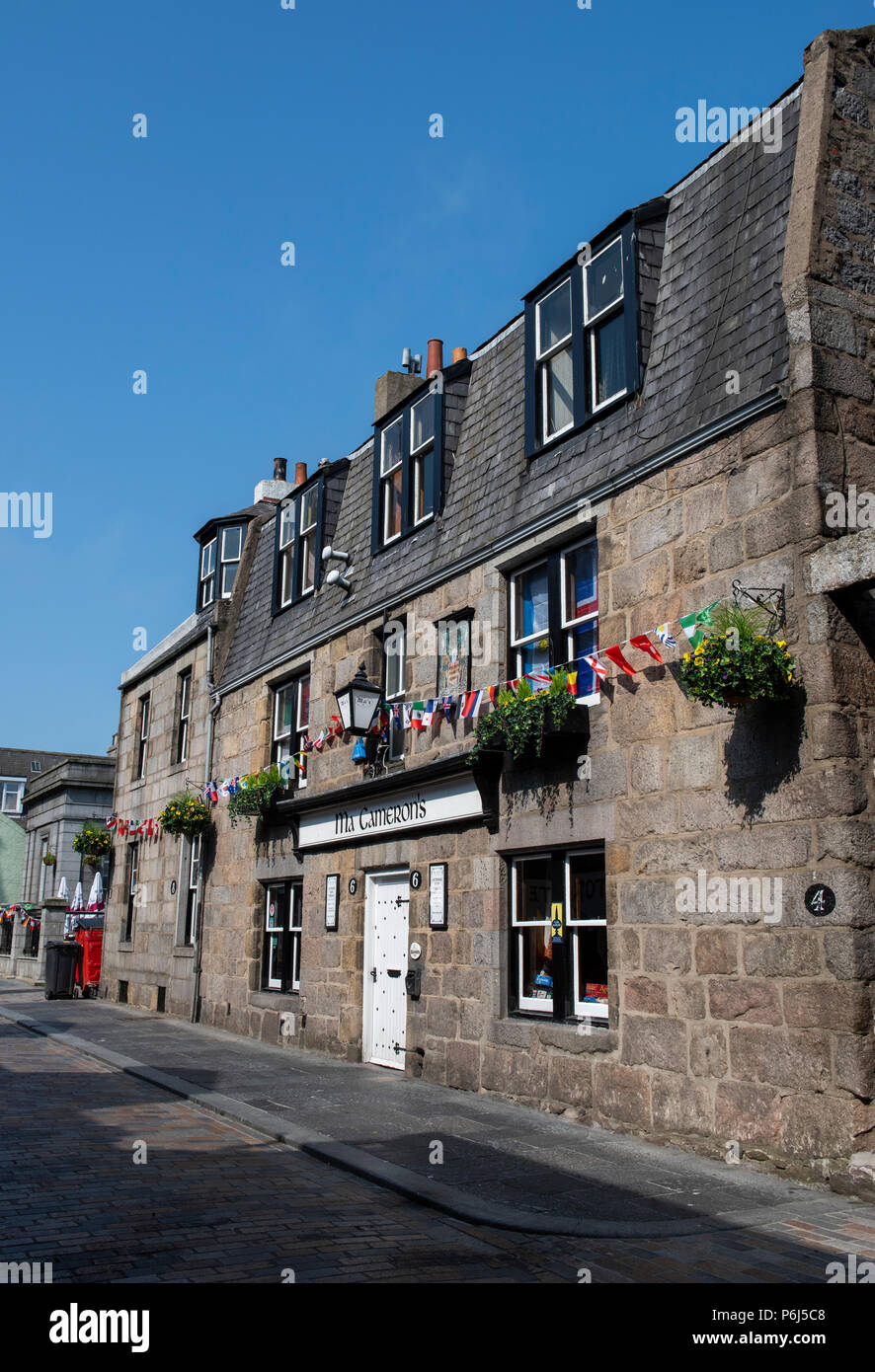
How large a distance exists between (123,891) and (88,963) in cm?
277

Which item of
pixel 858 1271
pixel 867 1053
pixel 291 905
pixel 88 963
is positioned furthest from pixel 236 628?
pixel 858 1271

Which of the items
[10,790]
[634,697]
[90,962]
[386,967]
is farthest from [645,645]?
[10,790]

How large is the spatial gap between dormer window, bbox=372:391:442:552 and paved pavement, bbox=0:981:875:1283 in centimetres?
728

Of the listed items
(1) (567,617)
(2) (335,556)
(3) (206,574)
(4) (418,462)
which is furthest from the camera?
(3) (206,574)

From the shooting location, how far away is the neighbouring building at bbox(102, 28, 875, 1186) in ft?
26.5

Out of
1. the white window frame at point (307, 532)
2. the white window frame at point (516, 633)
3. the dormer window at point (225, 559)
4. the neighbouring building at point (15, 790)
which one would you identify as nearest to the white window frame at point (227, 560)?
the dormer window at point (225, 559)

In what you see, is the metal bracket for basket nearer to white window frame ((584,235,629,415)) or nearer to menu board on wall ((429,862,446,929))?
white window frame ((584,235,629,415))

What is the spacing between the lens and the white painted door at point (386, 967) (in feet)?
44.5

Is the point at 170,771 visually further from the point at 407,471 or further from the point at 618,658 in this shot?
the point at 618,658

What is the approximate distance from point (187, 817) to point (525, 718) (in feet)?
34.6

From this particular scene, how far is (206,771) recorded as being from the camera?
2014cm

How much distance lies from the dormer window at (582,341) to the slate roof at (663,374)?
186 millimetres

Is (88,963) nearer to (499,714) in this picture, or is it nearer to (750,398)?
(499,714)

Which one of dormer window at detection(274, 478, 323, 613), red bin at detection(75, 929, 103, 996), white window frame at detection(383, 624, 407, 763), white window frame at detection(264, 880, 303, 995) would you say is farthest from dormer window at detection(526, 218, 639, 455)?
red bin at detection(75, 929, 103, 996)
